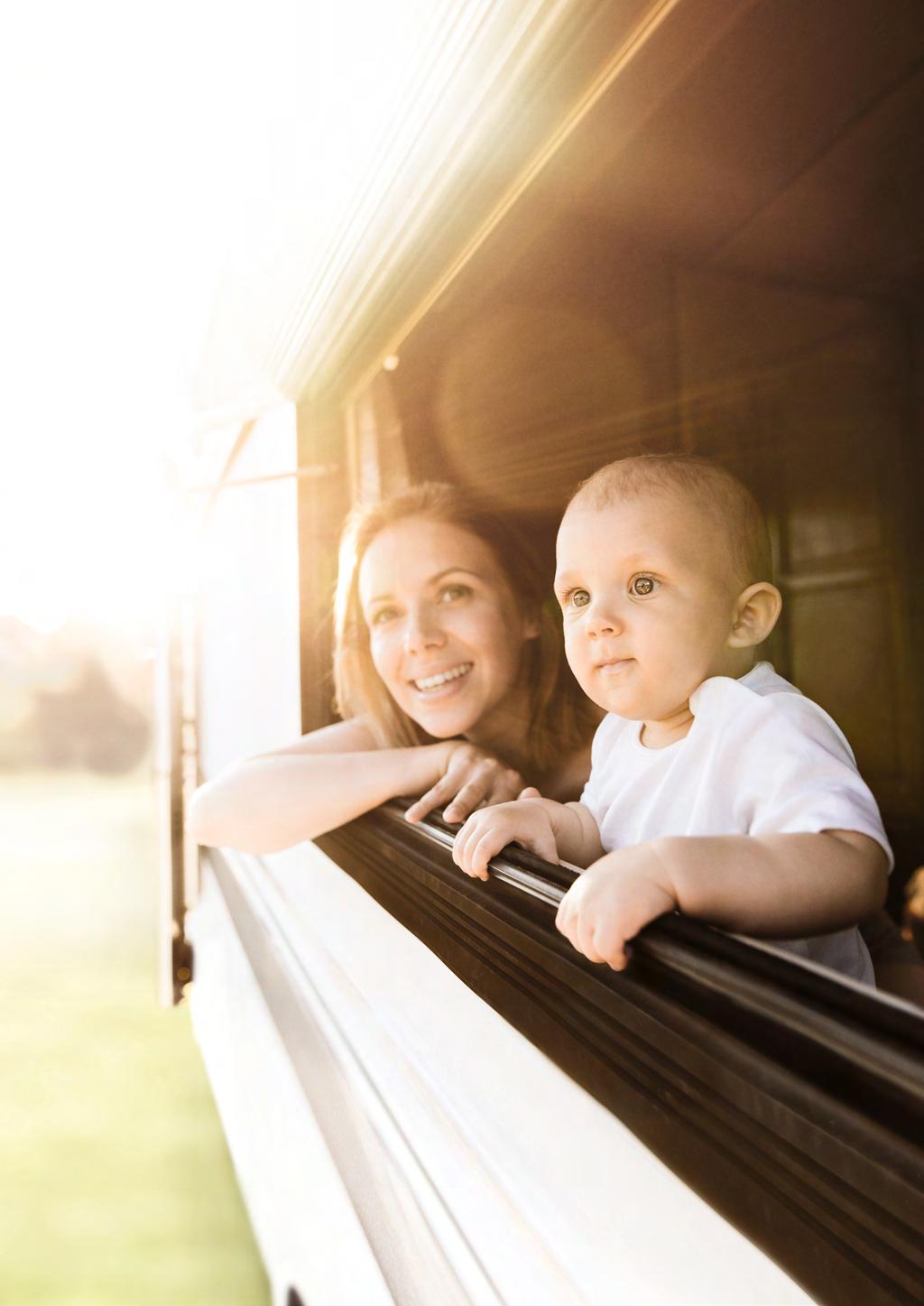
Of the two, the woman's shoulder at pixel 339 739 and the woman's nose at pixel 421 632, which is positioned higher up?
the woman's nose at pixel 421 632

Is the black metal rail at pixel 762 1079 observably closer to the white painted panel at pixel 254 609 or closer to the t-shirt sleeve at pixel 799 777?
the t-shirt sleeve at pixel 799 777

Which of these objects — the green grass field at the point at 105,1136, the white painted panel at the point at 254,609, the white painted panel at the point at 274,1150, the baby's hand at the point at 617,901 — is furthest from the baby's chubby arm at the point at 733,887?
the green grass field at the point at 105,1136

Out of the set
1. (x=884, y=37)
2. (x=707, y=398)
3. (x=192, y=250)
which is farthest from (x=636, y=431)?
(x=192, y=250)

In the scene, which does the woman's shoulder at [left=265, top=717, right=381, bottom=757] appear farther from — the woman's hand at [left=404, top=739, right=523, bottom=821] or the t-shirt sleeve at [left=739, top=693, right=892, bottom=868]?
the t-shirt sleeve at [left=739, top=693, right=892, bottom=868]

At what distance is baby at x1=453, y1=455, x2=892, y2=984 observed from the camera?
515 mm

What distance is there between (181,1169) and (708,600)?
3210 mm

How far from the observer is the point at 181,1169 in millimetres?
3020

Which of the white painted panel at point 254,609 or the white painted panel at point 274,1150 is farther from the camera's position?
the white painted panel at point 254,609

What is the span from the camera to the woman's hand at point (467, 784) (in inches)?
44.5

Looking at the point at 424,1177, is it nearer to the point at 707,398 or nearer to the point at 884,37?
the point at 707,398

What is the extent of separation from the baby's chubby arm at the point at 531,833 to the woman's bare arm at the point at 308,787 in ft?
1.06

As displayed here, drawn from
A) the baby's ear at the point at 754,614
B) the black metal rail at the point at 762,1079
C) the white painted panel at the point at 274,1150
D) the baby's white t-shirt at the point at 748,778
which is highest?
the baby's ear at the point at 754,614

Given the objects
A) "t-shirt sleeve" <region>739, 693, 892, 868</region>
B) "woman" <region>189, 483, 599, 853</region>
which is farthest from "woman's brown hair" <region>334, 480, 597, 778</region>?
"t-shirt sleeve" <region>739, 693, 892, 868</region>

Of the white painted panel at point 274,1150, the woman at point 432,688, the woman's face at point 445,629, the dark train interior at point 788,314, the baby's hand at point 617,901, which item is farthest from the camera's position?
the white painted panel at point 274,1150
